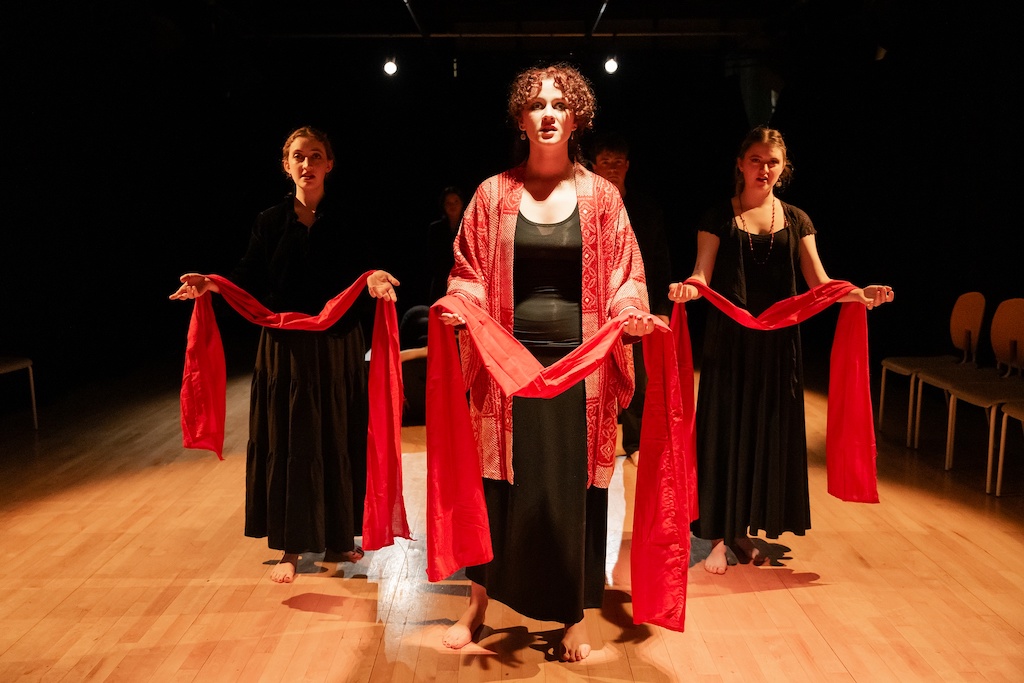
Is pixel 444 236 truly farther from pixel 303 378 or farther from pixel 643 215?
pixel 303 378

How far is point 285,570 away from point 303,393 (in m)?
0.69

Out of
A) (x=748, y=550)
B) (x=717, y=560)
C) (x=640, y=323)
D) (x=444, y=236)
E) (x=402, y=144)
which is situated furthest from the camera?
(x=402, y=144)

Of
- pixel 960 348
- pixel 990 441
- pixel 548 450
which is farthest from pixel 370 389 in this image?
pixel 960 348

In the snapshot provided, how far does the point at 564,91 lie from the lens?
258 cm

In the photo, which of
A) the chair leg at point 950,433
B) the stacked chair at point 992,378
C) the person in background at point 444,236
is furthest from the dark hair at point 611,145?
the chair leg at point 950,433

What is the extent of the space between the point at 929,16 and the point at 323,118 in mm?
5643

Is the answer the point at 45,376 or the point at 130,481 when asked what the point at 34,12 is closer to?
the point at 45,376

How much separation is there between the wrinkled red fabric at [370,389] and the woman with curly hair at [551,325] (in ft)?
1.74

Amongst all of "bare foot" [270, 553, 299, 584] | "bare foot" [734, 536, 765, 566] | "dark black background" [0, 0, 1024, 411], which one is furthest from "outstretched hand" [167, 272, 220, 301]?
"bare foot" [734, 536, 765, 566]

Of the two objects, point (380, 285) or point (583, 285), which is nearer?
point (583, 285)

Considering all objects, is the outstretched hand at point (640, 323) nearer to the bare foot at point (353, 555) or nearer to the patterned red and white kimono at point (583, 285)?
the patterned red and white kimono at point (583, 285)

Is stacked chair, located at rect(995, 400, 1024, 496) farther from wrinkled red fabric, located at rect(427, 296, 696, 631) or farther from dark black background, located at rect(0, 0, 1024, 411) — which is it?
wrinkled red fabric, located at rect(427, 296, 696, 631)

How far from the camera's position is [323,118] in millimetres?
8750

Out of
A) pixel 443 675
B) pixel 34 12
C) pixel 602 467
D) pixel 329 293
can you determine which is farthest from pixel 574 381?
pixel 34 12
